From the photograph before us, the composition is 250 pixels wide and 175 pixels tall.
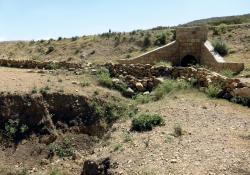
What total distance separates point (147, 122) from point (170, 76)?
4511 mm

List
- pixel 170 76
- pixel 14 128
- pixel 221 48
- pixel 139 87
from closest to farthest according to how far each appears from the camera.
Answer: pixel 14 128 → pixel 139 87 → pixel 170 76 → pixel 221 48

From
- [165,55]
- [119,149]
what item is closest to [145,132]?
[119,149]

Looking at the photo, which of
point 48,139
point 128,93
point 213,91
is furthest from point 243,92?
point 48,139

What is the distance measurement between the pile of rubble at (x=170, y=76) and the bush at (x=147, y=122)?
A: 273 cm

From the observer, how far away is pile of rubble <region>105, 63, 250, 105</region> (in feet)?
48.2

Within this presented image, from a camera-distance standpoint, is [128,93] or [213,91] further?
[128,93]

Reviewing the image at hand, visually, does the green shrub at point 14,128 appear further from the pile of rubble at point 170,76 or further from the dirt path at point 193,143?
the pile of rubble at point 170,76

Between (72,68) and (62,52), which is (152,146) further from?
(62,52)

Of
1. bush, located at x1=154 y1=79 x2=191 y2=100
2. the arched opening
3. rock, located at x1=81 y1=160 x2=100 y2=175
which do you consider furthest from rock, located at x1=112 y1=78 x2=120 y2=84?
the arched opening

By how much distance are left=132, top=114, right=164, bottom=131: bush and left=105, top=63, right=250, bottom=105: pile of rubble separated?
8.97 feet

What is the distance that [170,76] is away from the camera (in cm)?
1720

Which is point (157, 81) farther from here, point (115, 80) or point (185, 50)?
point (185, 50)

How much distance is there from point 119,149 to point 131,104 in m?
3.44

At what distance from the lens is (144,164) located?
1089 cm
